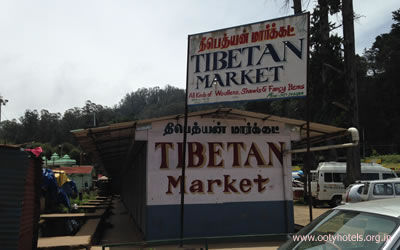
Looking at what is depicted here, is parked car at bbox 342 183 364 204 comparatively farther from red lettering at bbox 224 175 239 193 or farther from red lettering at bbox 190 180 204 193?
red lettering at bbox 190 180 204 193

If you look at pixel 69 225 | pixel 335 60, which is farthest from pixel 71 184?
pixel 335 60

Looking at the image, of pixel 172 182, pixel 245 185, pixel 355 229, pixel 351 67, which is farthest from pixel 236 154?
pixel 351 67

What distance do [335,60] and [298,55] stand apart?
18098 millimetres

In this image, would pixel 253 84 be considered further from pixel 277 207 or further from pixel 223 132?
pixel 277 207

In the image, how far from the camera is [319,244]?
3.56 m

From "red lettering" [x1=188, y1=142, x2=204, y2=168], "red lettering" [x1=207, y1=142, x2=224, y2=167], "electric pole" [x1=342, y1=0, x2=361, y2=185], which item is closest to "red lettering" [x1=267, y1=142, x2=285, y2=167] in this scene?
"red lettering" [x1=207, y1=142, x2=224, y2=167]

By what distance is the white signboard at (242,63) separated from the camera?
7.70 meters

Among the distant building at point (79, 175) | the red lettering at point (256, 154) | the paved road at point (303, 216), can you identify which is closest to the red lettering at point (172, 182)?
the red lettering at point (256, 154)

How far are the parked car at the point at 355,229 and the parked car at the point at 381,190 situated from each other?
11.5 m

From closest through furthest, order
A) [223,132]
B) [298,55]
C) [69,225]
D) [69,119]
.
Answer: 1. [298,55]
2. [223,132]
3. [69,225]
4. [69,119]

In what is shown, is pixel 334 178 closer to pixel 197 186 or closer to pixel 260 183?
pixel 260 183

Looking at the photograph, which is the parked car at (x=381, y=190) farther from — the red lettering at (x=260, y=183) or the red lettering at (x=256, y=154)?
the red lettering at (x=256, y=154)

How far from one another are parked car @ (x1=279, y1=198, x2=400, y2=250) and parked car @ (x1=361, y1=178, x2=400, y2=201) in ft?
37.6

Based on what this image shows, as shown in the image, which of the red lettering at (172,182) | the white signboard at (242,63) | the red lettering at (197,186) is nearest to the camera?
the white signboard at (242,63)
